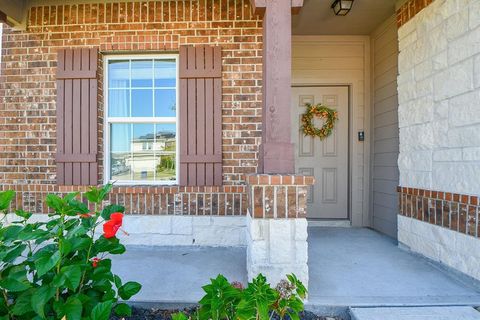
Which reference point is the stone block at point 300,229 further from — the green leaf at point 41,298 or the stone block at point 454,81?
the stone block at point 454,81

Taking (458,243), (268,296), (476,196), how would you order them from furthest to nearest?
(458,243)
(476,196)
(268,296)

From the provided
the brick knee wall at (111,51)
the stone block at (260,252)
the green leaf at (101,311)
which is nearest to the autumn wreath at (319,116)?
the brick knee wall at (111,51)

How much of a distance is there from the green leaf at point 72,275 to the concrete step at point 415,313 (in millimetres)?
1624

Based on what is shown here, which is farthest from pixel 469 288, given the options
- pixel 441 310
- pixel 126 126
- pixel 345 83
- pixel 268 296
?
pixel 126 126

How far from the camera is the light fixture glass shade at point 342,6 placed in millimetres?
3373

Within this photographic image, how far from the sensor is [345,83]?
14.3 feet

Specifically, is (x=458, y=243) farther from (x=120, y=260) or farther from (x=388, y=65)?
(x=120, y=260)

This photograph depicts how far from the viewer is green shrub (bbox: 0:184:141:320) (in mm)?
1414

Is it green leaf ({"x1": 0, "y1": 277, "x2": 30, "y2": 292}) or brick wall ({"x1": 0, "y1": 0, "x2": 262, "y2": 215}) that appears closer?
green leaf ({"x1": 0, "y1": 277, "x2": 30, "y2": 292})

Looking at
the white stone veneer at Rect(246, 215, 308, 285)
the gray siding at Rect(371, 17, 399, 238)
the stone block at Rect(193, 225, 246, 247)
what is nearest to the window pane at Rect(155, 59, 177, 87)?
the stone block at Rect(193, 225, 246, 247)

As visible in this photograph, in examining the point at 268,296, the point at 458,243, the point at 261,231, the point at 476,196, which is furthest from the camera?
the point at 458,243

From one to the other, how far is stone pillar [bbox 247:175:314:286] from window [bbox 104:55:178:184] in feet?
5.52

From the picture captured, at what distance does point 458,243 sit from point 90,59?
4028 millimetres

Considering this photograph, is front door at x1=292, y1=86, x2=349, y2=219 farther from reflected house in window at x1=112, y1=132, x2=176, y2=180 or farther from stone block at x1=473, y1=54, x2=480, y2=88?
stone block at x1=473, y1=54, x2=480, y2=88
